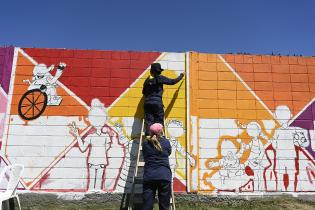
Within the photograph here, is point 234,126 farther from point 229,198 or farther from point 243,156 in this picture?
point 229,198

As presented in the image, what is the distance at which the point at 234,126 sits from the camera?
7.36 metres

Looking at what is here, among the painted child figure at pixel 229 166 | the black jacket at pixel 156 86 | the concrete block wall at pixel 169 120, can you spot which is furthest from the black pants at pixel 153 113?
the painted child figure at pixel 229 166

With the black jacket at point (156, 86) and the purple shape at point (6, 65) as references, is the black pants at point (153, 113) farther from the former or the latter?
the purple shape at point (6, 65)

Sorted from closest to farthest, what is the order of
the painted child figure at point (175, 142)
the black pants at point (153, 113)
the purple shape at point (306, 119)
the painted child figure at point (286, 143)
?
the black pants at point (153, 113)
the painted child figure at point (175, 142)
the painted child figure at point (286, 143)
the purple shape at point (306, 119)

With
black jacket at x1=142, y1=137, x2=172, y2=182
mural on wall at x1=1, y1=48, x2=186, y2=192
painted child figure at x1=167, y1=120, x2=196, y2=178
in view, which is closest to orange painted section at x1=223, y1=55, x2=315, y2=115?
mural on wall at x1=1, y1=48, x2=186, y2=192

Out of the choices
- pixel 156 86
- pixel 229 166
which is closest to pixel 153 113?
pixel 156 86

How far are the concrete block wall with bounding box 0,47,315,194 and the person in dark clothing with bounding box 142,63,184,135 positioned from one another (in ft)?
1.37

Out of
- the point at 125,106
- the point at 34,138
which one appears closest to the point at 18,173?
the point at 34,138

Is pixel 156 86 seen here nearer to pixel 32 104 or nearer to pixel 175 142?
pixel 175 142

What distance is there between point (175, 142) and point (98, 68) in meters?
2.21

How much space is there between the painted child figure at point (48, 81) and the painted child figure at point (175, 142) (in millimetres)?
2333

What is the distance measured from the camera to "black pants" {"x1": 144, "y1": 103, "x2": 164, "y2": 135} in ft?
22.1

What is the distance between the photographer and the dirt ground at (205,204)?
6.73 meters

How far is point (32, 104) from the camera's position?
283 inches
